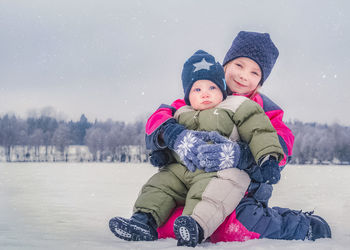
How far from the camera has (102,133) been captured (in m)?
52.2

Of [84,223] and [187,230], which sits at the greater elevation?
[187,230]

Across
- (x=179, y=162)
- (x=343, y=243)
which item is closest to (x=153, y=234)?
(x=179, y=162)

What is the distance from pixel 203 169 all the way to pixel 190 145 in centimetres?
18

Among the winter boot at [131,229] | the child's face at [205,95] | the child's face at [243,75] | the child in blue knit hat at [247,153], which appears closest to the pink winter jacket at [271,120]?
the child in blue knit hat at [247,153]

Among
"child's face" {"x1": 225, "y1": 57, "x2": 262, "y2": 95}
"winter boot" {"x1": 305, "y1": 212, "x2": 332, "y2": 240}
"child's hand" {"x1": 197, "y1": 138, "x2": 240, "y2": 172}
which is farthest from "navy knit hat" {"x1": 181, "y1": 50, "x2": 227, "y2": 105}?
"winter boot" {"x1": 305, "y1": 212, "x2": 332, "y2": 240}

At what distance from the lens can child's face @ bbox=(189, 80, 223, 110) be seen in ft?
8.68

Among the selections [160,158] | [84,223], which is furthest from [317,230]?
[84,223]

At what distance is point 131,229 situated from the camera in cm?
228

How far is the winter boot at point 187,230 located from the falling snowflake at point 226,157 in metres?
0.45

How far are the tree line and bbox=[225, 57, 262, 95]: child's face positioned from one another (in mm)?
36227

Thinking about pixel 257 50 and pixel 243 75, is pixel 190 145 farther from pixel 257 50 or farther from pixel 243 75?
pixel 257 50

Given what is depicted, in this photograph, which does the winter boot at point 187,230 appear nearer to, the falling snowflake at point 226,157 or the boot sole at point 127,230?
the boot sole at point 127,230

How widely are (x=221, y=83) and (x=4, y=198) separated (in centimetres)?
346

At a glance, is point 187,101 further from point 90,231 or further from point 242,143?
point 90,231
